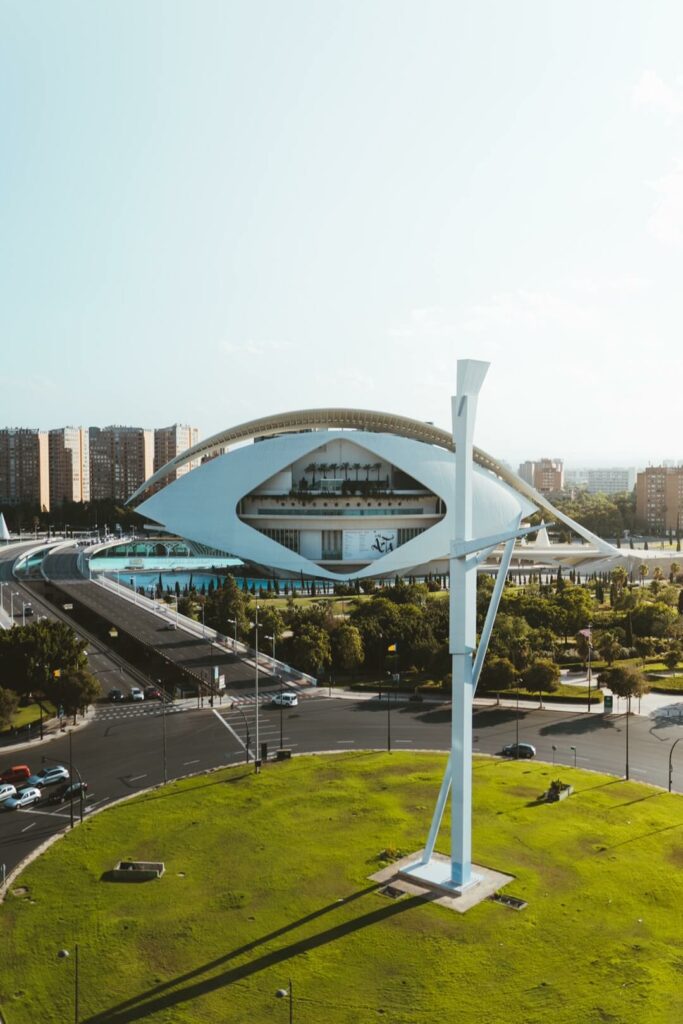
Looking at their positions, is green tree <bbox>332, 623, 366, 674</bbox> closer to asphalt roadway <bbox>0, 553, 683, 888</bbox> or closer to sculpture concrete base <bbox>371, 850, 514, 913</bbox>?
asphalt roadway <bbox>0, 553, 683, 888</bbox>

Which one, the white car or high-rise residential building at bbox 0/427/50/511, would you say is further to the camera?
high-rise residential building at bbox 0/427/50/511

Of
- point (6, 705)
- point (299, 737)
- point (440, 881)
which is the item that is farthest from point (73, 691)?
point (440, 881)

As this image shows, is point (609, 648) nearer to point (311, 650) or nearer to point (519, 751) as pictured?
point (311, 650)

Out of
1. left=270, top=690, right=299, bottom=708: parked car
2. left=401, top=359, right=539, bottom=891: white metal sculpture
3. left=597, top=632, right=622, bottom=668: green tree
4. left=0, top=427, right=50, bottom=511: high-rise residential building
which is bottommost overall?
left=270, top=690, right=299, bottom=708: parked car

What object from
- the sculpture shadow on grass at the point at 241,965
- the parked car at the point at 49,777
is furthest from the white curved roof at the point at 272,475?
the sculpture shadow on grass at the point at 241,965

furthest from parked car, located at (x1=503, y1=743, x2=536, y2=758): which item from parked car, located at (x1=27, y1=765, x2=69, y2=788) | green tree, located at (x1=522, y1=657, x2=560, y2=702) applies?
parked car, located at (x1=27, y1=765, x2=69, y2=788)

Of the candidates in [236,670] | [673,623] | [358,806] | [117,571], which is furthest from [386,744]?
[117,571]
